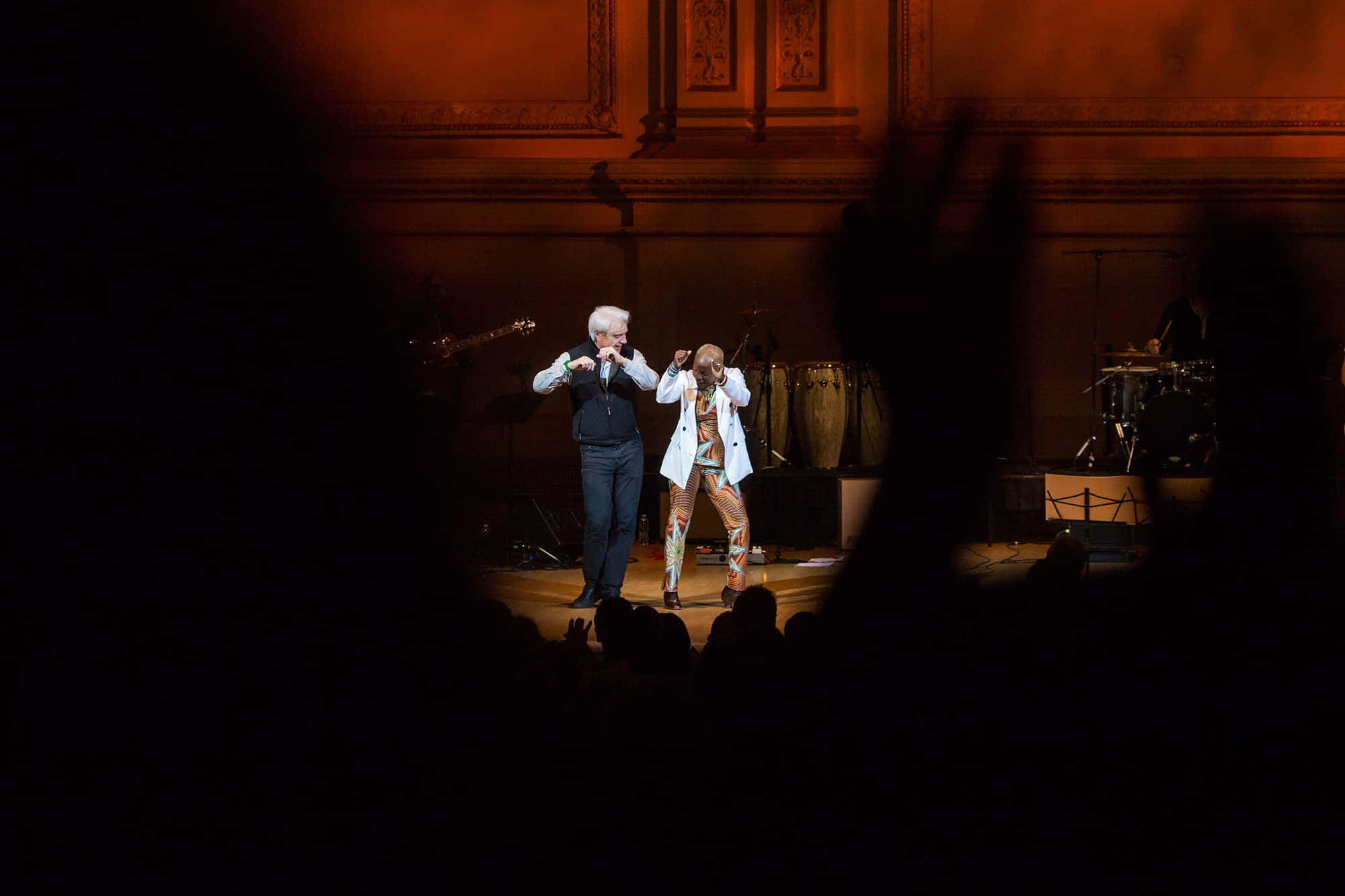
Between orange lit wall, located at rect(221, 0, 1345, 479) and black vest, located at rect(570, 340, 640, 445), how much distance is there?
11.1 feet

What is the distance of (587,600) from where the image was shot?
631cm

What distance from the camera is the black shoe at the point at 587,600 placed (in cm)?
630

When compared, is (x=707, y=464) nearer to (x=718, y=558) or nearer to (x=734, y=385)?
(x=734, y=385)

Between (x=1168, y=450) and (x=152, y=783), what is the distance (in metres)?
7.99

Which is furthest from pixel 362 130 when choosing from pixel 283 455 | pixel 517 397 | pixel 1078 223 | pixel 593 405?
pixel 1078 223

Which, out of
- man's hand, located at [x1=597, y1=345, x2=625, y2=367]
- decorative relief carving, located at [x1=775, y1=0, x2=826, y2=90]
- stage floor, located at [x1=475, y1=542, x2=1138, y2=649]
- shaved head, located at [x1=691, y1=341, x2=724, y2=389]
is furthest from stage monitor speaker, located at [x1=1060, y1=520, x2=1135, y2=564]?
decorative relief carving, located at [x1=775, y1=0, x2=826, y2=90]

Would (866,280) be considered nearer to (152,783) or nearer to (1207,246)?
(152,783)

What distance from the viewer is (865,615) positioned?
4.23 feet

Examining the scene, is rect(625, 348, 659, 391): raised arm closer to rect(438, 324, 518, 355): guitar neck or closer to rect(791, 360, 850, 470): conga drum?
rect(438, 324, 518, 355): guitar neck

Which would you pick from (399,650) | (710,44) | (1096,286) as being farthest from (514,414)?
(399,650)

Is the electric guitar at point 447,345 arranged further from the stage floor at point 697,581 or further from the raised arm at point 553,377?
the raised arm at point 553,377

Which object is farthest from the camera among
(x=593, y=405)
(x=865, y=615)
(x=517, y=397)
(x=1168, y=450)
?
(x=1168, y=450)

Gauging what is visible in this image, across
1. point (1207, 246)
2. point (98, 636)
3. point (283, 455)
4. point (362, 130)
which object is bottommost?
point (98, 636)

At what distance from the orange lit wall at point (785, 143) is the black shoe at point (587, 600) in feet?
11.4
